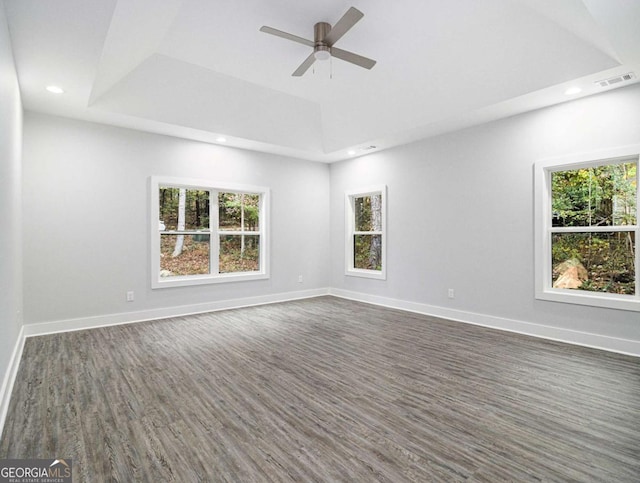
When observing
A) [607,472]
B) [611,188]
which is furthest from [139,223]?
[611,188]

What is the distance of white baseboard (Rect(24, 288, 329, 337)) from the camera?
4.21 metres

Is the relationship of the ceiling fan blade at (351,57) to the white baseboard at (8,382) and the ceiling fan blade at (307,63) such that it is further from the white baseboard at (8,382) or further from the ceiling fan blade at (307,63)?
the white baseboard at (8,382)

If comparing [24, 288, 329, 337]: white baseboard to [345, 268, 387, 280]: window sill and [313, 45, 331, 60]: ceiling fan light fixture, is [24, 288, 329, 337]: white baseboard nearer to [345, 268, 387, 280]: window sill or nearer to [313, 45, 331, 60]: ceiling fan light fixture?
[345, 268, 387, 280]: window sill

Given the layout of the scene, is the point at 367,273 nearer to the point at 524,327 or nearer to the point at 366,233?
the point at 366,233

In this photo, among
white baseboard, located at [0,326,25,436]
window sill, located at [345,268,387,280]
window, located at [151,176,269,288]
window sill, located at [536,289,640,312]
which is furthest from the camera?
window sill, located at [345,268,387,280]

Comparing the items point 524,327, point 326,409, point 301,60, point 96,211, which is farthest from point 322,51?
point 524,327

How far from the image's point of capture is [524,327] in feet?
13.9

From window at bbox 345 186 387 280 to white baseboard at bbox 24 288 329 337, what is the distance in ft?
3.94

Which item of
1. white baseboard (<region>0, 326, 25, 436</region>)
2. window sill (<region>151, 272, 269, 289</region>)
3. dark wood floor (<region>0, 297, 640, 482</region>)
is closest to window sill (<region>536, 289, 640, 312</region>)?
dark wood floor (<region>0, 297, 640, 482</region>)

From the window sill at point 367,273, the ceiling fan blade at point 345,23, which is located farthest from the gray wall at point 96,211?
the ceiling fan blade at point 345,23

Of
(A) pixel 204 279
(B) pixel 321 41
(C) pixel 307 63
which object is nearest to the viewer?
(B) pixel 321 41

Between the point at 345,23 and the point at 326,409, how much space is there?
10.1 ft

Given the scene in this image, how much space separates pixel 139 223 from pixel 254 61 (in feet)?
8.91

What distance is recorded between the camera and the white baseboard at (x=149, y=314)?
4.21 metres
